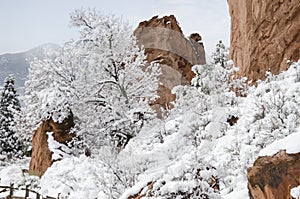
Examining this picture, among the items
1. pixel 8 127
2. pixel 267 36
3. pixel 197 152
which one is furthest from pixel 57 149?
pixel 8 127

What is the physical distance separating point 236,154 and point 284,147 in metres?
3.53

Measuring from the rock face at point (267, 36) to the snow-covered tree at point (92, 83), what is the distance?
14.9 ft

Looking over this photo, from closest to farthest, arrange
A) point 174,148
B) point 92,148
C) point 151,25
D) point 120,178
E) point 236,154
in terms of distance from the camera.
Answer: point 236,154 → point 120,178 → point 174,148 → point 92,148 → point 151,25

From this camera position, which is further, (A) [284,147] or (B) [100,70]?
(B) [100,70]

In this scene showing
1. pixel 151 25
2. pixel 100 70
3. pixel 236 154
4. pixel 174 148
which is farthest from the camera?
pixel 151 25

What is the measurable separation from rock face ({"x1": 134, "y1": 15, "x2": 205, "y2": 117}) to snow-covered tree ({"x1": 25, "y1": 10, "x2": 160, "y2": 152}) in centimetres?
925

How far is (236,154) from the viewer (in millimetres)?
7672

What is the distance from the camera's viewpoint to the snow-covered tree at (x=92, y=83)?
1527cm

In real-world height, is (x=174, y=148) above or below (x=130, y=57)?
below

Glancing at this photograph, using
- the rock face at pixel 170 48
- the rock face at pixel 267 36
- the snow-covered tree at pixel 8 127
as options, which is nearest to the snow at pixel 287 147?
the rock face at pixel 267 36

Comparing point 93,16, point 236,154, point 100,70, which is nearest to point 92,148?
point 100,70

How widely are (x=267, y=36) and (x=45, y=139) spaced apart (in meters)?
9.99

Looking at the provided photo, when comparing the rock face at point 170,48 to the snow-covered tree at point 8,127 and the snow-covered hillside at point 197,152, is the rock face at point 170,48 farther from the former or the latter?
the snow-covered hillside at point 197,152

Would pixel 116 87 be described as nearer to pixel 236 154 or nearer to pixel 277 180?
pixel 236 154
